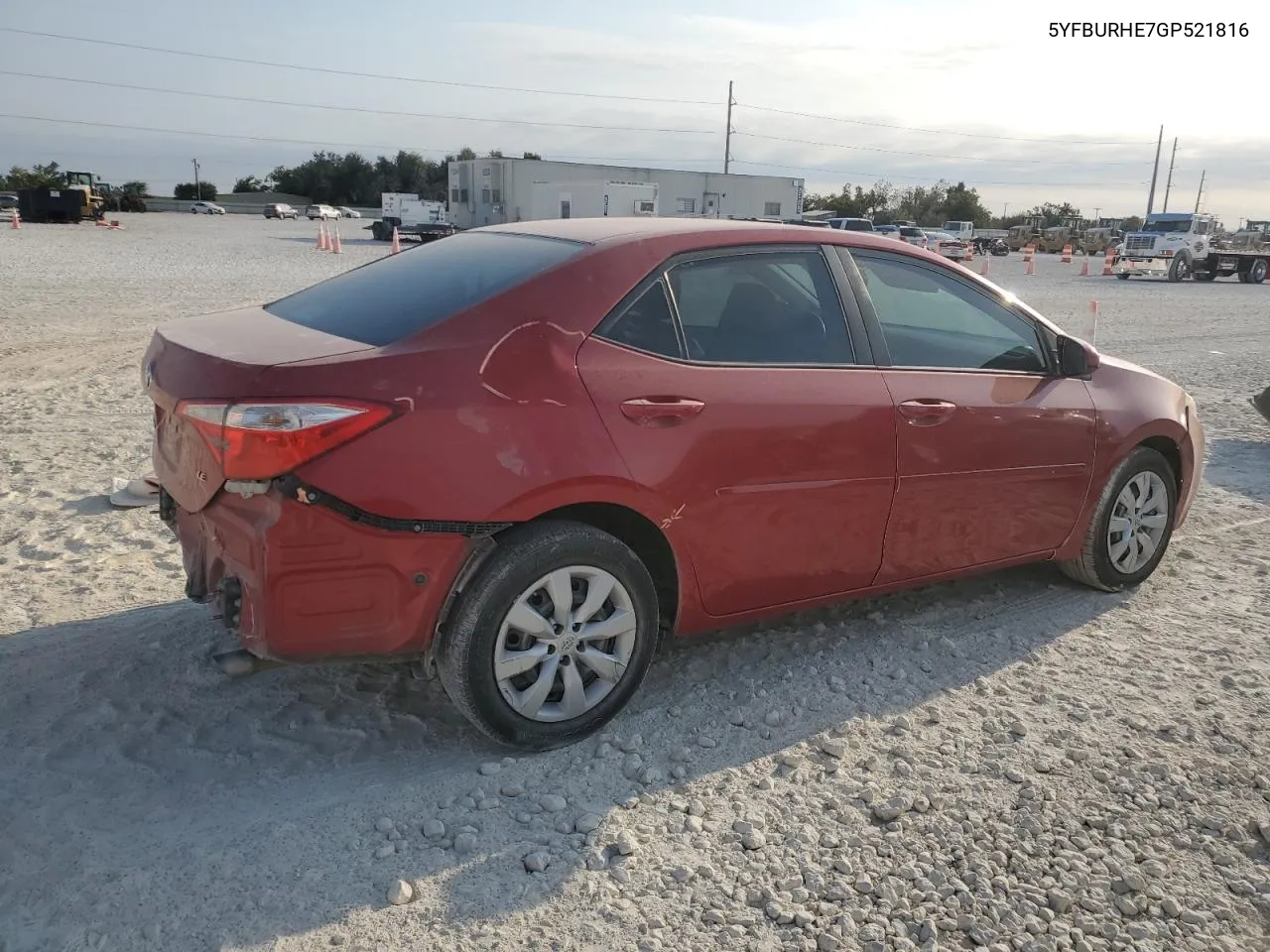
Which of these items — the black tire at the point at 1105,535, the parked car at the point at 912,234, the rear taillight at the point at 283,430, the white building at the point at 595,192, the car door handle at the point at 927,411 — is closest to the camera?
the rear taillight at the point at 283,430

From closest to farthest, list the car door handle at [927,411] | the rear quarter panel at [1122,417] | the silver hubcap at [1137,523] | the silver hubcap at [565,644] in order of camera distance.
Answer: the silver hubcap at [565,644] < the car door handle at [927,411] < the rear quarter panel at [1122,417] < the silver hubcap at [1137,523]

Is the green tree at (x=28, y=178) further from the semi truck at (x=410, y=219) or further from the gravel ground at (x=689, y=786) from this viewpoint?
the gravel ground at (x=689, y=786)

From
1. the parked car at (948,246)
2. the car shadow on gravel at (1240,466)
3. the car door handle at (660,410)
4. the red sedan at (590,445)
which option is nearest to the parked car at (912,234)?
the parked car at (948,246)

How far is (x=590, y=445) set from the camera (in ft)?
10.6

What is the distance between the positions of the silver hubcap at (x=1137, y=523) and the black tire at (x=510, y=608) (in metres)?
2.64

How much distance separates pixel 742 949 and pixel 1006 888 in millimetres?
789

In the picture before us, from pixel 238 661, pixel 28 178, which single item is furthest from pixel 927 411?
pixel 28 178

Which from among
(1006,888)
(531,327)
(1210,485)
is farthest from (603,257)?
(1210,485)

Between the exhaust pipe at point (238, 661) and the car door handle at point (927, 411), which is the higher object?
the car door handle at point (927, 411)

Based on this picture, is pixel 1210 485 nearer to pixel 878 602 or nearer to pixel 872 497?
pixel 878 602

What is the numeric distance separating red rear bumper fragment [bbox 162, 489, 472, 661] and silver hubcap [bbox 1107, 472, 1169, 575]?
10.8 feet

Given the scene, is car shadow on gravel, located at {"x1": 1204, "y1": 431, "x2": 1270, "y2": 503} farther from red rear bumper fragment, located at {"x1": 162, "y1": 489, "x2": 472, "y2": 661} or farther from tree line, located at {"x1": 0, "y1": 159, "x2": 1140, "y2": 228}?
tree line, located at {"x1": 0, "y1": 159, "x2": 1140, "y2": 228}

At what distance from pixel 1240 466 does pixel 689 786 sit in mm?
6236

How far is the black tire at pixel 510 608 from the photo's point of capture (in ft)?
10.3
